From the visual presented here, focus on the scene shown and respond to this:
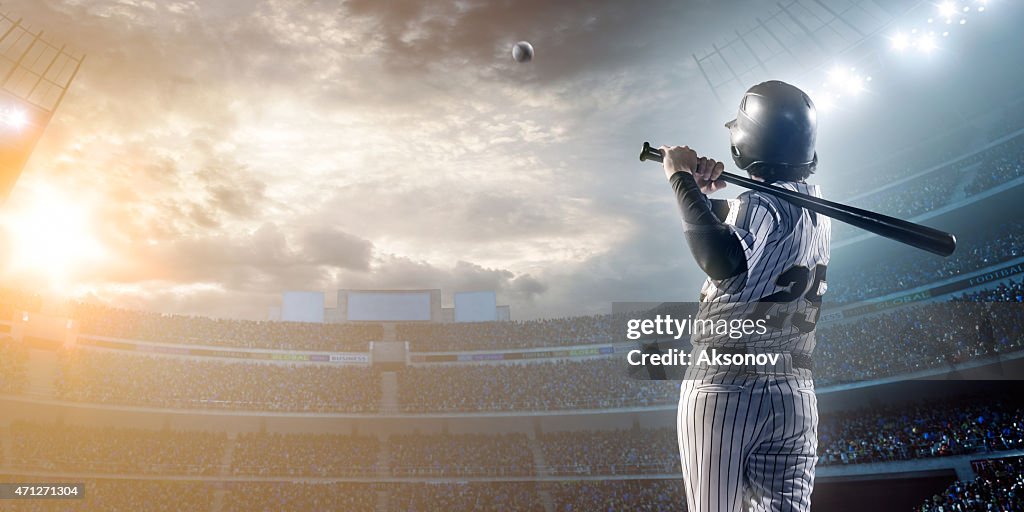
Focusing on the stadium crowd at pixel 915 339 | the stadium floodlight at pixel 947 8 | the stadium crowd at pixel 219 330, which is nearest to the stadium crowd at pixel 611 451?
the stadium crowd at pixel 915 339

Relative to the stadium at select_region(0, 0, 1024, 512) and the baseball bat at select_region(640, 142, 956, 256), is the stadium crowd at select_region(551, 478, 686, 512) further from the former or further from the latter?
the baseball bat at select_region(640, 142, 956, 256)

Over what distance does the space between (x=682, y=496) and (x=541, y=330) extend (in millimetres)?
16545

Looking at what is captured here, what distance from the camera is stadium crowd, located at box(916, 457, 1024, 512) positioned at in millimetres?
18922

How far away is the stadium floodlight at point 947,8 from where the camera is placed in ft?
88.4

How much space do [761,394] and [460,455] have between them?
3272cm

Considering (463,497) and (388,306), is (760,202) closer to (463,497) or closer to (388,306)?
(463,497)

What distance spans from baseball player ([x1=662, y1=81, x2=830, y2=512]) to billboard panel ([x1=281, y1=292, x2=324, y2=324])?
45.2 m

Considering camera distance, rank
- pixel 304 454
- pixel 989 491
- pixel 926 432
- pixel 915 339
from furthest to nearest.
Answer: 1. pixel 304 454
2. pixel 915 339
3. pixel 926 432
4. pixel 989 491

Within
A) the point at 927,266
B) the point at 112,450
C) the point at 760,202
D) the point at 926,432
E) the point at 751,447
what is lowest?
the point at 112,450

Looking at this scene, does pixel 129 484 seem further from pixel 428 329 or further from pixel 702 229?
pixel 702 229

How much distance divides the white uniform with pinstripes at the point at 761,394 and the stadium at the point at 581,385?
21478 mm

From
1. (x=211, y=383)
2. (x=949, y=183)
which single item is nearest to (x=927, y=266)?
(x=949, y=183)

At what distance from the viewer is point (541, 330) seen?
139 ft

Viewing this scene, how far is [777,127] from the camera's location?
352cm
